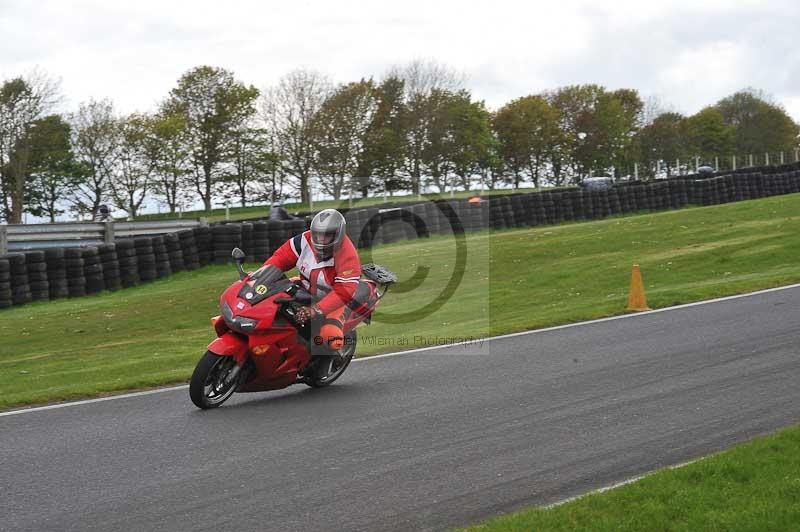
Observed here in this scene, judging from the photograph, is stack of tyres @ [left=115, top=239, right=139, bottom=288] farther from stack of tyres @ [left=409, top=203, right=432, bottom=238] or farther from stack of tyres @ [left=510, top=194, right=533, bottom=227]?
stack of tyres @ [left=510, top=194, right=533, bottom=227]

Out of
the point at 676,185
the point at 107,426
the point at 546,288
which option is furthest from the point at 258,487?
the point at 676,185

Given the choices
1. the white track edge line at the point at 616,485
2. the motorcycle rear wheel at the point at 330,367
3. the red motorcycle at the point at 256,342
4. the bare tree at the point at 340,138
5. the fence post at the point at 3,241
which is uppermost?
the bare tree at the point at 340,138

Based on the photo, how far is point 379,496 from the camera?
5730 mm

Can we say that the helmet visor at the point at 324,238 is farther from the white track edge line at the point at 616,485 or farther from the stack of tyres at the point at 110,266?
the stack of tyres at the point at 110,266

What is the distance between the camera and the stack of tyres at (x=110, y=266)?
75.1 ft

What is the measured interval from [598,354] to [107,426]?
5.20m

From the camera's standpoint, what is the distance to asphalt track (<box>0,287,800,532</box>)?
555cm

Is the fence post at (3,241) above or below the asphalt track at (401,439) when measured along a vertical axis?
above

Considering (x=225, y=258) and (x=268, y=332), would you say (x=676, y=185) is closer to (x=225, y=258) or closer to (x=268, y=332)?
(x=225, y=258)

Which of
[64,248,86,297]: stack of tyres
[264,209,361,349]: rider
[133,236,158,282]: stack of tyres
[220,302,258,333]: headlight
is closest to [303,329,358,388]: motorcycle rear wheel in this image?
[264,209,361,349]: rider

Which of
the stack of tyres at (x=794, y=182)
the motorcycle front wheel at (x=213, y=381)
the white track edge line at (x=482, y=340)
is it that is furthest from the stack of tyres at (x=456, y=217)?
the motorcycle front wheel at (x=213, y=381)

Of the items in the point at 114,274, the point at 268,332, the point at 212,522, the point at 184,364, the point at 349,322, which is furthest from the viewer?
the point at 114,274

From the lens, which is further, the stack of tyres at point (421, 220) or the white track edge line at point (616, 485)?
the stack of tyres at point (421, 220)

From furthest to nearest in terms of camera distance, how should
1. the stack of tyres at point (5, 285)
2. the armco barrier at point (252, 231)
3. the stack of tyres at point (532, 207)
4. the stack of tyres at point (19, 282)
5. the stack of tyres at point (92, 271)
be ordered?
the stack of tyres at point (532, 207) → the stack of tyres at point (92, 271) → the armco barrier at point (252, 231) → the stack of tyres at point (19, 282) → the stack of tyres at point (5, 285)
